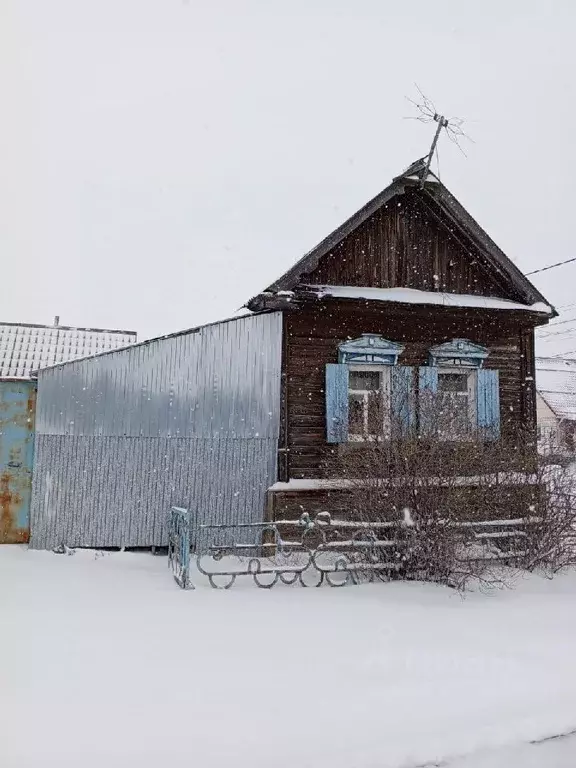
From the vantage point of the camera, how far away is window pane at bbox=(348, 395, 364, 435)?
10859mm

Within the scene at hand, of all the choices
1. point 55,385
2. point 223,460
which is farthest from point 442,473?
point 55,385

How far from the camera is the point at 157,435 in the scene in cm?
1070

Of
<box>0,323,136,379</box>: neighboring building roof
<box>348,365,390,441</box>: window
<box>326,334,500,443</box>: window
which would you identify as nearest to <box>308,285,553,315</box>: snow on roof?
<box>326,334,500,443</box>: window

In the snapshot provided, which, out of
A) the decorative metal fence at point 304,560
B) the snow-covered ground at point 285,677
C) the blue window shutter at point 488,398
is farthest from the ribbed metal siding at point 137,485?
the blue window shutter at point 488,398

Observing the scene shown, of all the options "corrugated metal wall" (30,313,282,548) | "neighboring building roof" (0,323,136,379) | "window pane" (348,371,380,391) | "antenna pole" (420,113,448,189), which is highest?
"antenna pole" (420,113,448,189)

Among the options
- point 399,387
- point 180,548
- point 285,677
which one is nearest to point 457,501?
point 399,387

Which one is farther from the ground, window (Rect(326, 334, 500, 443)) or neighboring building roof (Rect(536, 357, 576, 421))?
neighboring building roof (Rect(536, 357, 576, 421))

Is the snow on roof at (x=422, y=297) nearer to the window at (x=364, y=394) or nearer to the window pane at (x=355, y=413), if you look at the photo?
the window at (x=364, y=394)

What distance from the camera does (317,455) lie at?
1083 cm

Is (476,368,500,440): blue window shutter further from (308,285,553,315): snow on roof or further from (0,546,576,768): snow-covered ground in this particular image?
(0,546,576,768): snow-covered ground

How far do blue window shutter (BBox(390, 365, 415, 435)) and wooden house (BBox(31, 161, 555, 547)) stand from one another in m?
0.03

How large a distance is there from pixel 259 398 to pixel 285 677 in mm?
6207

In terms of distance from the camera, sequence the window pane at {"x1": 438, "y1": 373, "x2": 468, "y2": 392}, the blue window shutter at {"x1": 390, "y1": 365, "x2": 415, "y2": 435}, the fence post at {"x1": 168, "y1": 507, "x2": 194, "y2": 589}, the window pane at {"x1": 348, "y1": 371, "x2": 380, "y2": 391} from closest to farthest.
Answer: the fence post at {"x1": 168, "y1": 507, "x2": 194, "y2": 589} → the blue window shutter at {"x1": 390, "y1": 365, "x2": 415, "y2": 435} → the window pane at {"x1": 348, "y1": 371, "x2": 380, "y2": 391} → the window pane at {"x1": 438, "y1": 373, "x2": 468, "y2": 392}

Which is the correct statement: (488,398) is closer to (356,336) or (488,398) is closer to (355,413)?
(355,413)
